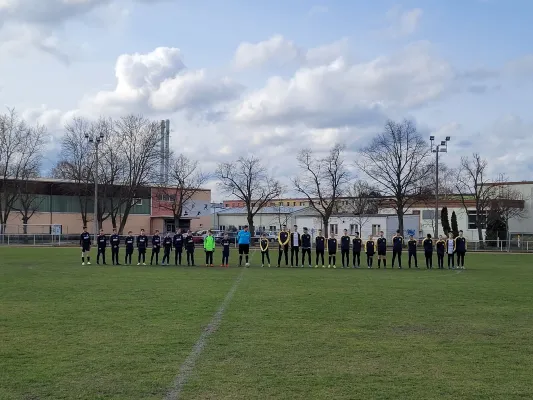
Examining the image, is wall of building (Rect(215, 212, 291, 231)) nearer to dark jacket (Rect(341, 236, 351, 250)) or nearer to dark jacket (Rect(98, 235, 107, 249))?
dark jacket (Rect(341, 236, 351, 250))

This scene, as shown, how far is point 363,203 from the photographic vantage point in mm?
73562

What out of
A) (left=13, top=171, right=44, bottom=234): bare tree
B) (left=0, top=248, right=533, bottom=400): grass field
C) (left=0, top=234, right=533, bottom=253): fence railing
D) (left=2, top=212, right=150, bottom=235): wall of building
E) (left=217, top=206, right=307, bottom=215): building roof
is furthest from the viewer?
(left=217, top=206, right=307, bottom=215): building roof

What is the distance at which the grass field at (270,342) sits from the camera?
713 cm

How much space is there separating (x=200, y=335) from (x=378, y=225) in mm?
51914

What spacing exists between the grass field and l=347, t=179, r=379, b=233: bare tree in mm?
42784

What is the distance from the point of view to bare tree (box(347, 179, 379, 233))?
2405 inches

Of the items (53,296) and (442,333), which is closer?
(442,333)

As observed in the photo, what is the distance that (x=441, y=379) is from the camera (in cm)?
754

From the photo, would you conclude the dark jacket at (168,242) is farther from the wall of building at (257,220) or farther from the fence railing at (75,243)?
the wall of building at (257,220)

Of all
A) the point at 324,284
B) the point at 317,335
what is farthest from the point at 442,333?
the point at 324,284

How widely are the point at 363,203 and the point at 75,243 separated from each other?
32.3 m

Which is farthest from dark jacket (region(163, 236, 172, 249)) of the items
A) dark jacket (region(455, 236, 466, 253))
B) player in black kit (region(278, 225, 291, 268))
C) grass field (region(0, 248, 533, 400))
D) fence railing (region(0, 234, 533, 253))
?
fence railing (region(0, 234, 533, 253))

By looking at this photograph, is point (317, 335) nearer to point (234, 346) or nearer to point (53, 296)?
point (234, 346)

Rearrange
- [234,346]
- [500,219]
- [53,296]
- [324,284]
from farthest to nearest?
[500,219] < [324,284] < [53,296] < [234,346]
